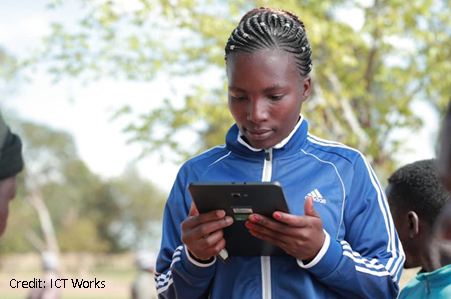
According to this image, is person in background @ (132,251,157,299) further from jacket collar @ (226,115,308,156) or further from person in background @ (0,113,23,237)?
person in background @ (0,113,23,237)

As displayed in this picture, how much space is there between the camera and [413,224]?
2.89 m

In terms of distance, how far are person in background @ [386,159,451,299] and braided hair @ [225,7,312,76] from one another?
3.08 ft

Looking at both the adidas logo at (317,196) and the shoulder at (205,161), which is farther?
the shoulder at (205,161)

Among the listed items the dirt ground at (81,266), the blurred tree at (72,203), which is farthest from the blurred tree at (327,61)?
the blurred tree at (72,203)

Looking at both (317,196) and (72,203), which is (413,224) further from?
(72,203)

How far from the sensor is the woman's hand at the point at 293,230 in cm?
199

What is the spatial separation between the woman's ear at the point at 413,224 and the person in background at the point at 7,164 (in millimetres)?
1870

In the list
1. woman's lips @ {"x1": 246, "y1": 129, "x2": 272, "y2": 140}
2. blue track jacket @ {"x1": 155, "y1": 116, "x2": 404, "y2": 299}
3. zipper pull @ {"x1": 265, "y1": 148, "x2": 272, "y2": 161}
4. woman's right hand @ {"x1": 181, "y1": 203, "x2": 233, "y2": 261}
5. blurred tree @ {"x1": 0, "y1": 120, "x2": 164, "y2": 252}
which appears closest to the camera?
woman's right hand @ {"x1": 181, "y1": 203, "x2": 233, "y2": 261}

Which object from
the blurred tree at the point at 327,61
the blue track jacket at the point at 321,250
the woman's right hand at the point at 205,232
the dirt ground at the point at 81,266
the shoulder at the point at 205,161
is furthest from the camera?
the dirt ground at the point at 81,266

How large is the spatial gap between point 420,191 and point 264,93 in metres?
1.10

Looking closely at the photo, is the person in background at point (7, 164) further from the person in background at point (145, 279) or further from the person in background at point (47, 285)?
the person in background at point (47, 285)

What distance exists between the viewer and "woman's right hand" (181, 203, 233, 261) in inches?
80.3

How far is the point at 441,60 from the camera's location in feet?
29.8

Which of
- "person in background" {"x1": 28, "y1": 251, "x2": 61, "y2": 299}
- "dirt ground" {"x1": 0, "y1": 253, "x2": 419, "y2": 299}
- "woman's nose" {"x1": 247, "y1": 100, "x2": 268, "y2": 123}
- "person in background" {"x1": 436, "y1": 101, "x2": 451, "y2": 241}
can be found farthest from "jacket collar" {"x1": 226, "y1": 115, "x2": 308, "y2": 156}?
"dirt ground" {"x1": 0, "y1": 253, "x2": 419, "y2": 299}
